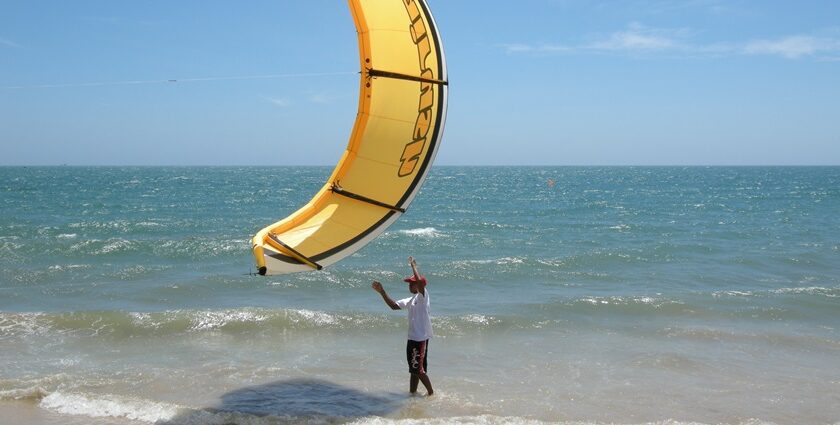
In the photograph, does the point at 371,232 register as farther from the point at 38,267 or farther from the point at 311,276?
the point at 38,267

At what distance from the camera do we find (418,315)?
7.53 metres

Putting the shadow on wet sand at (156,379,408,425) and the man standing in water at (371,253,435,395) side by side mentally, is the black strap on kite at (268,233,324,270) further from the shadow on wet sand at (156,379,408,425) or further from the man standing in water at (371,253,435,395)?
the shadow on wet sand at (156,379,408,425)

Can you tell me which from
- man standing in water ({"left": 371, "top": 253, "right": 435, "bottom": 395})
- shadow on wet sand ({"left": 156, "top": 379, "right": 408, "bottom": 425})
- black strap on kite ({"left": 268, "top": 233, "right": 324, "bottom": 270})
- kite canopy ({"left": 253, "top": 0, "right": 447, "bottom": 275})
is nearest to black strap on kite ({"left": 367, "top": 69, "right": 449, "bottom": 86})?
kite canopy ({"left": 253, "top": 0, "right": 447, "bottom": 275})

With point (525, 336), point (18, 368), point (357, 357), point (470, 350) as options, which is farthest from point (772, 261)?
point (18, 368)

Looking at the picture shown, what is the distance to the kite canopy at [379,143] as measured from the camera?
589 centimetres

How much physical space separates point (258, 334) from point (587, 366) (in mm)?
4648

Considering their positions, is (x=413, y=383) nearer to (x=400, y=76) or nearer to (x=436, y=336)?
(x=436, y=336)

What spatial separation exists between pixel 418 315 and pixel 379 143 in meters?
2.21

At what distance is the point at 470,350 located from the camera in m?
9.93

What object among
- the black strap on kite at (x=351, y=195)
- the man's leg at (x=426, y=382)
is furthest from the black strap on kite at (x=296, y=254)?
the man's leg at (x=426, y=382)

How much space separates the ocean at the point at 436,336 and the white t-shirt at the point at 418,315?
0.71m

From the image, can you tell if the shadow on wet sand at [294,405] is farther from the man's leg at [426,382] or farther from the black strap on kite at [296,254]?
the black strap on kite at [296,254]

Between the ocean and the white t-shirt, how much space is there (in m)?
0.71

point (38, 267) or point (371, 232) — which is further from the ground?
point (371, 232)
